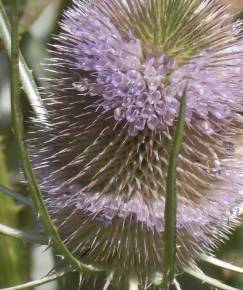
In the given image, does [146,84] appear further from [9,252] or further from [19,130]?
[9,252]

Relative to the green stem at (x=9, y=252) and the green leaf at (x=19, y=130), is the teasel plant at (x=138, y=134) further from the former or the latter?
the green stem at (x=9, y=252)

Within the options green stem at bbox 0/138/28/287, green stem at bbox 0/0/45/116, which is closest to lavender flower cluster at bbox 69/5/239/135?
green stem at bbox 0/0/45/116

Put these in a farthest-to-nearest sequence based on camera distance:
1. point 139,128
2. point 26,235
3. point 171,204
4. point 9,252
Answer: point 9,252 < point 26,235 < point 139,128 < point 171,204

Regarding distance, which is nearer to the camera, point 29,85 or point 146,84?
point 146,84

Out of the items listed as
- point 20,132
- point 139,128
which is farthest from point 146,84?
point 20,132

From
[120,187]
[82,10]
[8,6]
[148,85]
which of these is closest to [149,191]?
[120,187]
